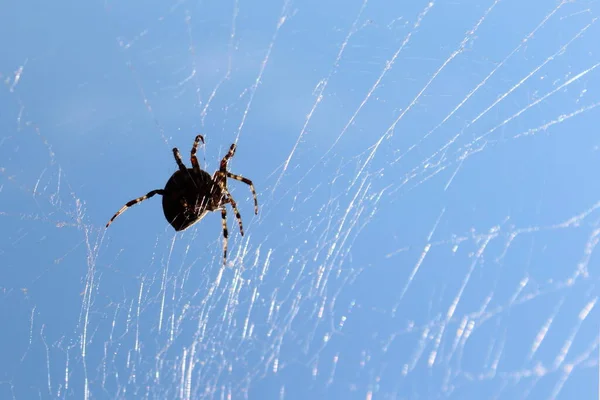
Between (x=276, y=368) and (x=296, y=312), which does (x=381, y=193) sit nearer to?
(x=296, y=312)

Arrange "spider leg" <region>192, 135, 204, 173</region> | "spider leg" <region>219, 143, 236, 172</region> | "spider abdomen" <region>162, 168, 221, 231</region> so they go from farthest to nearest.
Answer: "spider leg" <region>219, 143, 236, 172</region> < "spider leg" <region>192, 135, 204, 173</region> < "spider abdomen" <region>162, 168, 221, 231</region>

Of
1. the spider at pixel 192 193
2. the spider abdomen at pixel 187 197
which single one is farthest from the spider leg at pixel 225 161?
the spider abdomen at pixel 187 197

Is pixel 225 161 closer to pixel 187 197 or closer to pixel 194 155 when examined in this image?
pixel 194 155

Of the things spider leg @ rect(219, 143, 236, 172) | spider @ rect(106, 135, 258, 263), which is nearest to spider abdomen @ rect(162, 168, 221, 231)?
spider @ rect(106, 135, 258, 263)

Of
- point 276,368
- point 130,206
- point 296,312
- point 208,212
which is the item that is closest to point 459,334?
point 276,368

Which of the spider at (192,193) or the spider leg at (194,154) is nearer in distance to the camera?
the spider at (192,193)

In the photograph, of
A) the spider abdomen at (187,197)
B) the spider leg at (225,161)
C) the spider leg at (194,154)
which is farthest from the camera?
the spider leg at (225,161)

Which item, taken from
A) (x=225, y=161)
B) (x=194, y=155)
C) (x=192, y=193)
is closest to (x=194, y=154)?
(x=194, y=155)

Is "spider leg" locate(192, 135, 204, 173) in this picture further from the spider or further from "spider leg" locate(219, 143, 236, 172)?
"spider leg" locate(219, 143, 236, 172)

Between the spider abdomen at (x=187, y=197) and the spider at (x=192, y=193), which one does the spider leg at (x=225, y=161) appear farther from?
the spider abdomen at (x=187, y=197)
